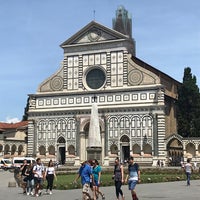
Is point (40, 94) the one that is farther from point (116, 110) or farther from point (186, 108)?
point (186, 108)

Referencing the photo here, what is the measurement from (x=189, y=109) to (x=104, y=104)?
1151cm

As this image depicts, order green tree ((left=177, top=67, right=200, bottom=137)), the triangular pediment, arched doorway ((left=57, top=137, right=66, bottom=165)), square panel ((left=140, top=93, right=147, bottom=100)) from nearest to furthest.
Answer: square panel ((left=140, top=93, right=147, bottom=100)) < green tree ((left=177, top=67, right=200, bottom=137)) < the triangular pediment < arched doorway ((left=57, top=137, right=66, bottom=165))

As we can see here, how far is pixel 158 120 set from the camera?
176ft

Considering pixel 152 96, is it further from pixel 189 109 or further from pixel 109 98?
pixel 189 109

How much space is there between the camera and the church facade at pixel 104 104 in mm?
54500

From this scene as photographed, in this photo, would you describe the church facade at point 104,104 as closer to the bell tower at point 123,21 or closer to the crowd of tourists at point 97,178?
the bell tower at point 123,21

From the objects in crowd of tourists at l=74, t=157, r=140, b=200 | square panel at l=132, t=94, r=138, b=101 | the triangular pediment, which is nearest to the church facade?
the triangular pediment

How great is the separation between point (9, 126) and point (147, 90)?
30901 mm

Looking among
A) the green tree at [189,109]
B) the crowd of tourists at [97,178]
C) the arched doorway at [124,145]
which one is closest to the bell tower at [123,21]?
the green tree at [189,109]

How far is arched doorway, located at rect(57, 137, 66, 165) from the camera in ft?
194

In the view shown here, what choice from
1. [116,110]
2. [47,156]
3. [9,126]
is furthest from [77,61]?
[9,126]

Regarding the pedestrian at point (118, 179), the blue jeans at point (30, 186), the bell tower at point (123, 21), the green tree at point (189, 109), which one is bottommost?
the blue jeans at point (30, 186)

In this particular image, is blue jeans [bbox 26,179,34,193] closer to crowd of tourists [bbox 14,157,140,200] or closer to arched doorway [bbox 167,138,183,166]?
crowd of tourists [bbox 14,157,140,200]

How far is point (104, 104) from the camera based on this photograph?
A: 5684cm
